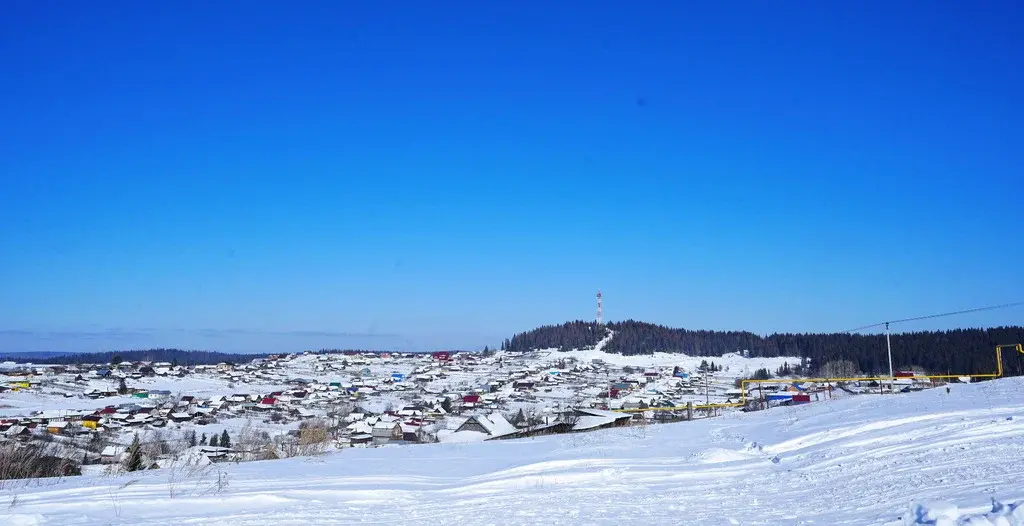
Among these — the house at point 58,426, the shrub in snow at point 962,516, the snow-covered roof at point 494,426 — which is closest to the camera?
the shrub in snow at point 962,516

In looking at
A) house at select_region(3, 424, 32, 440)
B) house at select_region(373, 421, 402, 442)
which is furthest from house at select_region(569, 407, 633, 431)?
house at select_region(3, 424, 32, 440)

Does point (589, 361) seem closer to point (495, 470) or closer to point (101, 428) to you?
point (101, 428)

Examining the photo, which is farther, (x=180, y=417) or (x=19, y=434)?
Answer: (x=180, y=417)

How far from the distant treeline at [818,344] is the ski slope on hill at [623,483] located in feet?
91.3

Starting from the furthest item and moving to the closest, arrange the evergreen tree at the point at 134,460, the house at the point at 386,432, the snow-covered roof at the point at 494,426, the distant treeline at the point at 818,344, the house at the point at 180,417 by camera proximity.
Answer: the distant treeline at the point at 818,344, the house at the point at 180,417, the house at the point at 386,432, the snow-covered roof at the point at 494,426, the evergreen tree at the point at 134,460

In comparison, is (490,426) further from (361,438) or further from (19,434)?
(19,434)

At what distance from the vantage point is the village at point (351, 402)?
2338 centimetres

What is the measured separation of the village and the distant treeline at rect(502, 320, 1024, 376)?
852 centimetres

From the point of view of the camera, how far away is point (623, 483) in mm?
9164

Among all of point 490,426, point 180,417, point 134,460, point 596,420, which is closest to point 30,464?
point 134,460

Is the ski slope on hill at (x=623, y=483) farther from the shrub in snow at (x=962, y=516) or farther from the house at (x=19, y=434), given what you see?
the house at (x=19, y=434)

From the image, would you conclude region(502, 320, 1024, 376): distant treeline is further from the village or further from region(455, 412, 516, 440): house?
region(455, 412, 516, 440): house

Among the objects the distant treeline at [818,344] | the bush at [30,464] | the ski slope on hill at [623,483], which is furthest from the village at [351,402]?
the distant treeline at [818,344]

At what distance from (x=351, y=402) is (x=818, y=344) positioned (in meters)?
81.0
